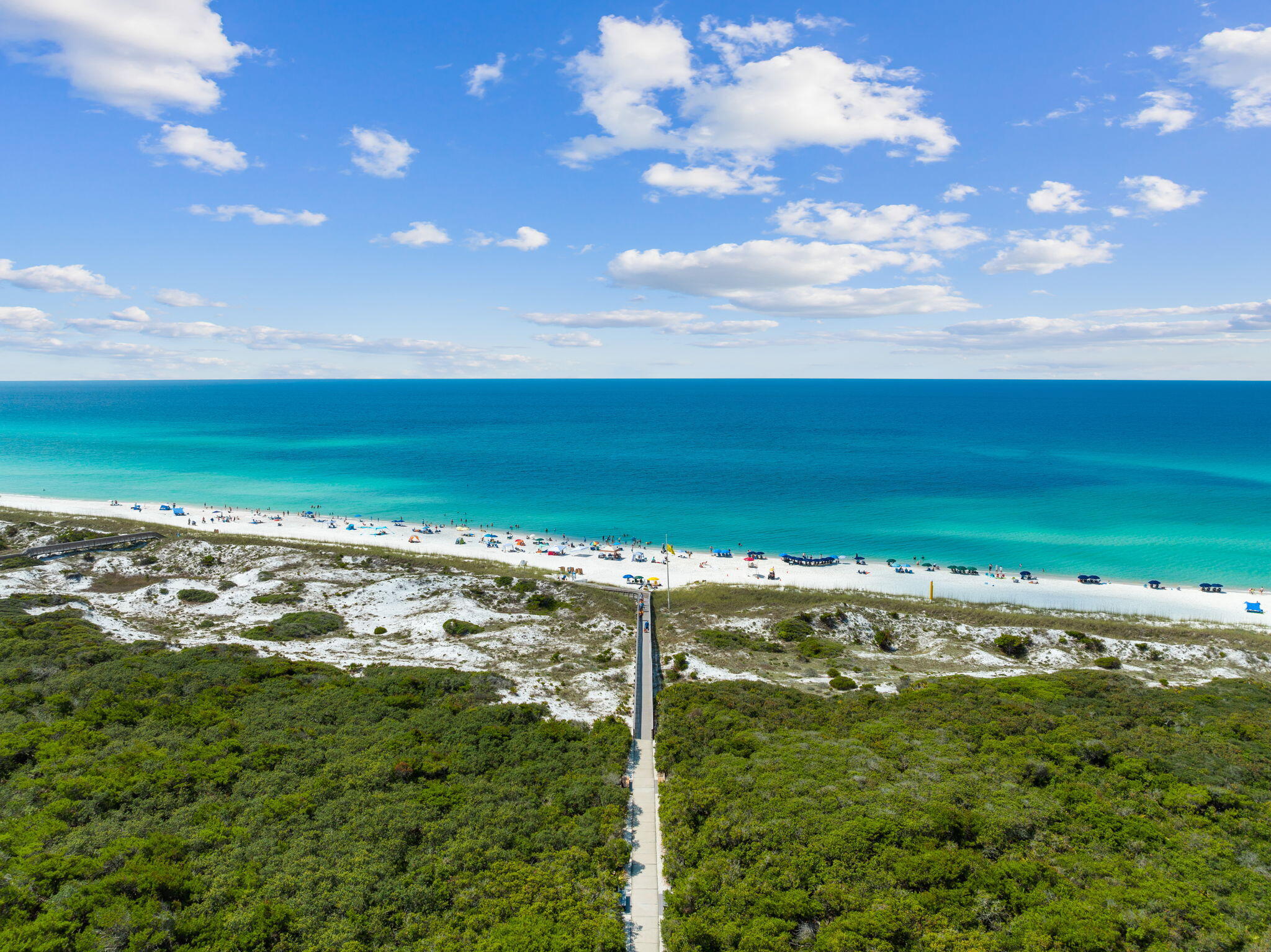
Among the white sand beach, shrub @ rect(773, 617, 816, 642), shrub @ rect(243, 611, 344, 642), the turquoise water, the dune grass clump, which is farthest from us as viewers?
the turquoise water

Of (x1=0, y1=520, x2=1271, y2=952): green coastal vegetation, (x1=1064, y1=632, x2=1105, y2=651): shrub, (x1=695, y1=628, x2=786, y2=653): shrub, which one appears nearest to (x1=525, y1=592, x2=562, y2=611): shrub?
(x1=0, y1=520, x2=1271, y2=952): green coastal vegetation

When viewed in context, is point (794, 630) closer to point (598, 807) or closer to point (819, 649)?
point (819, 649)

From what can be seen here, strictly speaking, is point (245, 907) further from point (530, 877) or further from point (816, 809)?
point (816, 809)

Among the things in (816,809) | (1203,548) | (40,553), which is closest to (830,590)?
(816,809)

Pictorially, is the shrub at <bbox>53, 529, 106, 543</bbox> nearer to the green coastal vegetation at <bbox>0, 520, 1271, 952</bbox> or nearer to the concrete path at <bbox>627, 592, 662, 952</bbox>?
the green coastal vegetation at <bbox>0, 520, 1271, 952</bbox>

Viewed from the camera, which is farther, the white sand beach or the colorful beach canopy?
the colorful beach canopy

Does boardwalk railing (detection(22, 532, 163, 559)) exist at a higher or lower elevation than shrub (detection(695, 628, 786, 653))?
higher

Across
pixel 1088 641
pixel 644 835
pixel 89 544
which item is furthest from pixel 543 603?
pixel 89 544
